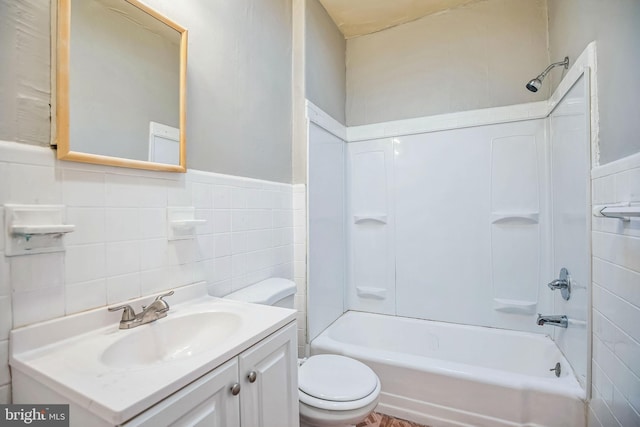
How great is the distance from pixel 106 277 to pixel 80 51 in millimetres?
696

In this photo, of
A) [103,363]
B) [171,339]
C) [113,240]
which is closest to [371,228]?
[171,339]

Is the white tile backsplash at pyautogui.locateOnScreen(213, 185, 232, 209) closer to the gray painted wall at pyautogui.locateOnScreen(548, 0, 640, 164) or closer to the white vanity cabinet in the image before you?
the white vanity cabinet

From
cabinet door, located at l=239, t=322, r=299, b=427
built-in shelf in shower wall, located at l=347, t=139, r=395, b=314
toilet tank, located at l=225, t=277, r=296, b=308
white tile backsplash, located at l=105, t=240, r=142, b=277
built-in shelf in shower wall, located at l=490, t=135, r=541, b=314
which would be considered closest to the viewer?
cabinet door, located at l=239, t=322, r=299, b=427

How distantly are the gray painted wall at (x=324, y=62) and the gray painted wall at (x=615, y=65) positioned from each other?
1450 millimetres

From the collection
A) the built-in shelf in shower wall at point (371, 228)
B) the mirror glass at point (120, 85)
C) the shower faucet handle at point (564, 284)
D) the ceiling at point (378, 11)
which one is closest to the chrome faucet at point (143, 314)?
the mirror glass at point (120, 85)

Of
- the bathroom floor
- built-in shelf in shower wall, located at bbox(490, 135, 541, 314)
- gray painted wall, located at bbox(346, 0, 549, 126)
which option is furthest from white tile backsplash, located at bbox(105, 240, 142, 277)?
built-in shelf in shower wall, located at bbox(490, 135, 541, 314)

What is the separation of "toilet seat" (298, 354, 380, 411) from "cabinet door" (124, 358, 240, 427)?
59cm

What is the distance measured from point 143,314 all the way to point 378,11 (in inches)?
97.7

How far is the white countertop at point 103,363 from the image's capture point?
0.56 m

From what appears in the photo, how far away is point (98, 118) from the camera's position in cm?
91

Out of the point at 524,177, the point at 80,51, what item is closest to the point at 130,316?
the point at 80,51

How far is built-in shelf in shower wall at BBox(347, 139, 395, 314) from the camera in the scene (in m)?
2.42

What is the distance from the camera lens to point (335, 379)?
140cm

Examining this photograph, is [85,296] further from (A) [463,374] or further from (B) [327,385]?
(A) [463,374]
